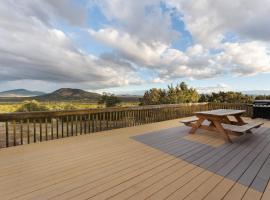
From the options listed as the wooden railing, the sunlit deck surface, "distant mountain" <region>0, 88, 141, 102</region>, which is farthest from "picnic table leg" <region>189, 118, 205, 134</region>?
"distant mountain" <region>0, 88, 141, 102</region>

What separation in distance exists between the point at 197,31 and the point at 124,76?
25906 millimetres

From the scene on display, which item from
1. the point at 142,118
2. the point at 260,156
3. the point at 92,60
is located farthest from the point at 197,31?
the point at 92,60

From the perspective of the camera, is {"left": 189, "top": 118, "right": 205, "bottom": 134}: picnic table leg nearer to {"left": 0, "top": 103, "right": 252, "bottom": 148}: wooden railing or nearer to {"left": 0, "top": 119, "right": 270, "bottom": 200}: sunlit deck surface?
{"left": 0, "top": 119, "right": 270, "bottom": 200}: sunlit deck surface

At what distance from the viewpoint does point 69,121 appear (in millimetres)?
4973

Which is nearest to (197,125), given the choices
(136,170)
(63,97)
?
(136,170)

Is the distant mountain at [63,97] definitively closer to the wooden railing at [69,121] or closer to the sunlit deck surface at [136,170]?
the wooden railing at [69,121]

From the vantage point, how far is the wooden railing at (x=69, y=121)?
12.8 ft

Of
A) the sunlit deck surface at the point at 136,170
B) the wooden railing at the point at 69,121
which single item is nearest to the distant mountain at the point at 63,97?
the wooden railing at the point at 69,121

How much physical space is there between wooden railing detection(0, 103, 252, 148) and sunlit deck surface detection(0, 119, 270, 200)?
46cm

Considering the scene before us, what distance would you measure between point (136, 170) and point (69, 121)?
301 centimetres

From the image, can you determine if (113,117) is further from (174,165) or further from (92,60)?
(92,60)

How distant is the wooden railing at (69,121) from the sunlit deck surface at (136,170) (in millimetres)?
464

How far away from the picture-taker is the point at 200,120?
4.86 m

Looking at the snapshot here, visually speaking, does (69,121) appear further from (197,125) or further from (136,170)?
(197,125)
